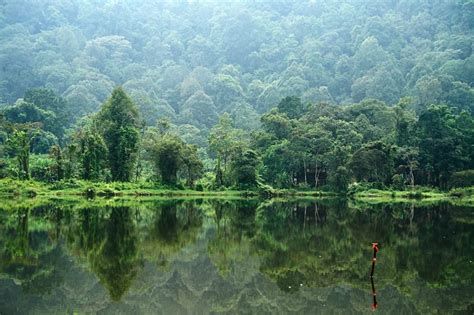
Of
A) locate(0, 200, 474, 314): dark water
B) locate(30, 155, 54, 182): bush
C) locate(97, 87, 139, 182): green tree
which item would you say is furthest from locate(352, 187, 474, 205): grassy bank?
locate(30, 155, 54, 182): bush

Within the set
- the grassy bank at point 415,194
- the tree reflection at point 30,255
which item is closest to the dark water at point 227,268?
the tree reflection at point 30,255

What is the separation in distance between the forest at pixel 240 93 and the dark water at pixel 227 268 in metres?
33.9

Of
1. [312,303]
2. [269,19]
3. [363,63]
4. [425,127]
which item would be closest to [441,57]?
[363,63]

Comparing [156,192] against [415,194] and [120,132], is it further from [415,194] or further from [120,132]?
[415,194]

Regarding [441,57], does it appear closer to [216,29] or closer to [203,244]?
[216,29]

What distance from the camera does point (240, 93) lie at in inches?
5502

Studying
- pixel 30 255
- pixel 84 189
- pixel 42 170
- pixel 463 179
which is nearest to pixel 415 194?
pixel 463 179

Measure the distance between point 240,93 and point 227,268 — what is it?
126 meters

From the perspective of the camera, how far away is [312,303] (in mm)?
12039

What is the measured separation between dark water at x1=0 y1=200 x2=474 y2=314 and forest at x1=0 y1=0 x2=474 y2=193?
111 ft

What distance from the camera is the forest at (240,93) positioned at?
196ft

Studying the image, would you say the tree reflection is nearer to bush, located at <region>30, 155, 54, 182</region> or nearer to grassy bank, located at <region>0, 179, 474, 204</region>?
grassy bank, located at <region>0, 179, 474, 204</region>

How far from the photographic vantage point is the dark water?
1183cm

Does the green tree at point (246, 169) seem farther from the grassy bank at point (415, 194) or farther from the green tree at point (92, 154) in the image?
the green tree at point (92, 154)
